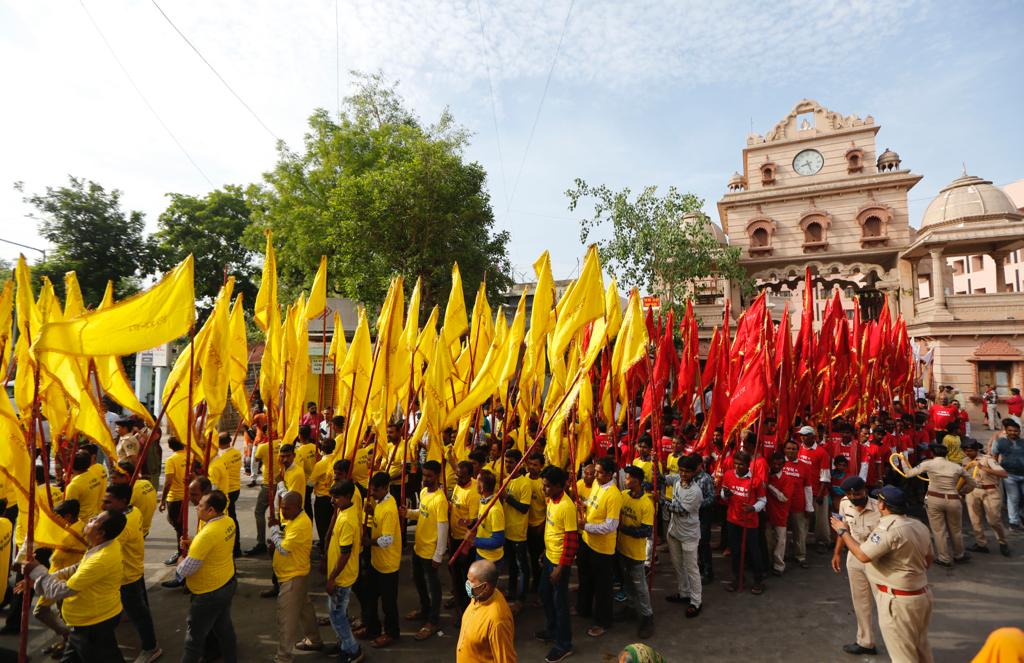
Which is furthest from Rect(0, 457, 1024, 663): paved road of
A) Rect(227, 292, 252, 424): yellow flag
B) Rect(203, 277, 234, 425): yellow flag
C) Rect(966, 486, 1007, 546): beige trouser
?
Rect(227, 292, 252, 424): yellow flag

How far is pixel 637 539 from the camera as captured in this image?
16.4ft

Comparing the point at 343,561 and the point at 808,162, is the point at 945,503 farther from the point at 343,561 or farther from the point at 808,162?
the point at 808,162

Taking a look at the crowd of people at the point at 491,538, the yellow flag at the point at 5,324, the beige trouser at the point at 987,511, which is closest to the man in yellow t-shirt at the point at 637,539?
the crowd of people at the point at 491,538

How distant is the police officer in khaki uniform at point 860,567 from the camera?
4.65 metres

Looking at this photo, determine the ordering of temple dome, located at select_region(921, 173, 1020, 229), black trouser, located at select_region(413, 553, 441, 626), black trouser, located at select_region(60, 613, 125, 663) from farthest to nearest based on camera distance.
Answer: temple dome, located at select_region(921, 173, 1020, 229), black trouser, located at select_region(413, 553, 441, 626), black trouser, located at select_region(60, 613, 125, 663)

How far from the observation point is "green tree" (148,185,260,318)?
1012 inches

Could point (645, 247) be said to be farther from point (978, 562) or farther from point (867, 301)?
point (867, 301)

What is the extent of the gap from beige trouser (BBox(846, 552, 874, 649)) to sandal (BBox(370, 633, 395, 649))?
4262mm

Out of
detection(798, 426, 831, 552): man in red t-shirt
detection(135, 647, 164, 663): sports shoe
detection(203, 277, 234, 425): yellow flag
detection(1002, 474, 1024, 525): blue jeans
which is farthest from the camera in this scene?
detection(1002, 474, 1024, 525): blue jeans

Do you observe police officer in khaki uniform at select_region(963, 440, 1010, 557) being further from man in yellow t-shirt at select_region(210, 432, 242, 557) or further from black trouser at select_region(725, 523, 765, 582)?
man in yellow t-shirt at select_region(210, 432, 242, 557)

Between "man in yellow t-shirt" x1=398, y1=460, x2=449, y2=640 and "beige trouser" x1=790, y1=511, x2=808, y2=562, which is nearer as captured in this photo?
"man in yellow t-shirt" x1=398, y1=460, x2=449, y2=640

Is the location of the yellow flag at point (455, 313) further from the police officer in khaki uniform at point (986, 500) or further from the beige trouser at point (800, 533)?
the police officer in khaki uniform at point (986, 500)

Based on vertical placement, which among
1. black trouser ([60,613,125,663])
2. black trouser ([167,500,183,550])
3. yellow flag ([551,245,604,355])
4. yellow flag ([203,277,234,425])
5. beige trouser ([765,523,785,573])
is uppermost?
yellow flag ([551,245,604,355])

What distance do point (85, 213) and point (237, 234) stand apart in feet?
21.4
